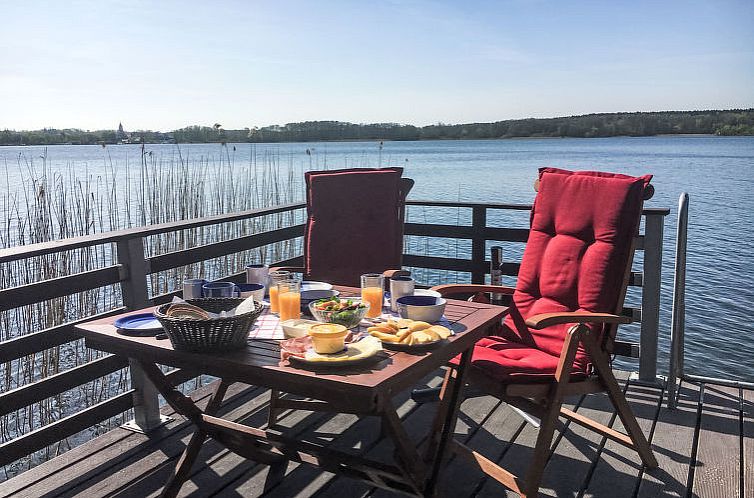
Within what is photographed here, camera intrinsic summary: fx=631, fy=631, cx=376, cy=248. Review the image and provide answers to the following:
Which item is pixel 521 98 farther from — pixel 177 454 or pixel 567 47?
pixel 177 454

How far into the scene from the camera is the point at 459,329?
5.94ft

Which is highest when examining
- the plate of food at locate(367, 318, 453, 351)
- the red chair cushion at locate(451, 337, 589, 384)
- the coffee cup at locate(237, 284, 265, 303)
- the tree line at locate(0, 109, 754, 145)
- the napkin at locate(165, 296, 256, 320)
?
the tree line at locate(0, 109, 754, 145)

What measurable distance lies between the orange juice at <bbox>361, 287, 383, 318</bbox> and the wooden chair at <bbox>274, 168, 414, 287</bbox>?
4.15 feet

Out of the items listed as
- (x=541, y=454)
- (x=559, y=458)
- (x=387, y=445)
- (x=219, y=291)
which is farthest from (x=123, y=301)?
(x=559, y=458)

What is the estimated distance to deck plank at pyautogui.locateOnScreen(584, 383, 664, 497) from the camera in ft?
7.27

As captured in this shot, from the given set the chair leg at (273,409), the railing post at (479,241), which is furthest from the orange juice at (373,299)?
the railing post at (479,241)

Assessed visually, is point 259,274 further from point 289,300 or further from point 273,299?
point 289,300

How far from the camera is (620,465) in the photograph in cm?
239

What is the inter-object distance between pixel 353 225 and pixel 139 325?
1.62 metres

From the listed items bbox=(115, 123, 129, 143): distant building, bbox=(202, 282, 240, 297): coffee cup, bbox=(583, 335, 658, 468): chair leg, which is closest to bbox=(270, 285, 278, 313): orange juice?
bbox=(202, 282, 240, 297): coffee cup

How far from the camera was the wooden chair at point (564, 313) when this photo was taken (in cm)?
211

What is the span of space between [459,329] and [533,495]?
659 mm

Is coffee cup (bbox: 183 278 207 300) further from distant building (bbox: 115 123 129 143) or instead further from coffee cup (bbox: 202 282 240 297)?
distant building (bbox: 115 123 129 143)

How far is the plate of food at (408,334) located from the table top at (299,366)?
0.02 metres
